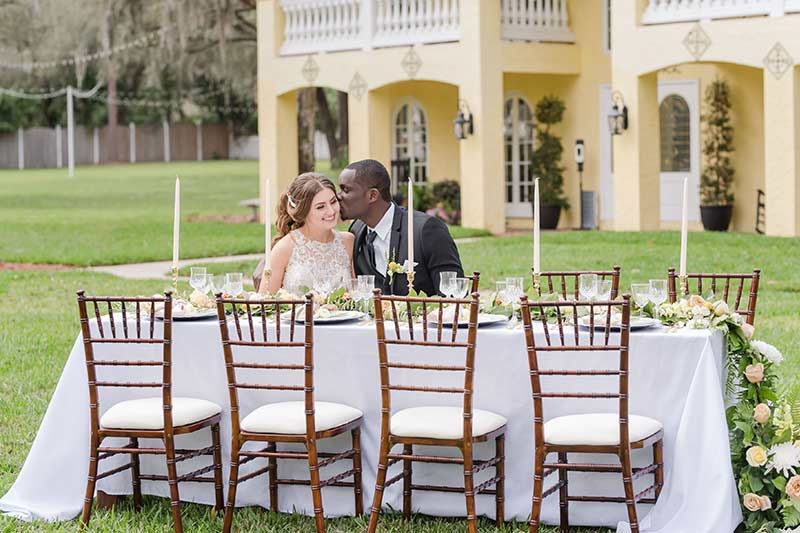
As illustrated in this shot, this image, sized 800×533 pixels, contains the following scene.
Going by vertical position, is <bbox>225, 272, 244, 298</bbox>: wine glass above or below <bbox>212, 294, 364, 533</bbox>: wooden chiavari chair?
above

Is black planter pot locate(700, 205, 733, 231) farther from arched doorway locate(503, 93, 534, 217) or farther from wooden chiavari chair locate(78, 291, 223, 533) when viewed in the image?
wooden chiavari chair locate(78, 291, 223, 533)

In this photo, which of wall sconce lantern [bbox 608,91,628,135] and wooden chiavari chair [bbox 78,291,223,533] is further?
wall sconce lantern [bbox 608,91,628,135]

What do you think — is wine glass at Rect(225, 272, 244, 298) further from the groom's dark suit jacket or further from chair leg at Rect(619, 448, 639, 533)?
chair leg at Rect(619, 448, 639, 533)

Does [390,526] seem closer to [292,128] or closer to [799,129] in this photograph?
[799,129]

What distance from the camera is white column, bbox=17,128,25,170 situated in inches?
2253

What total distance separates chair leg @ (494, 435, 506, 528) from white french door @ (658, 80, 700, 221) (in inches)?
624

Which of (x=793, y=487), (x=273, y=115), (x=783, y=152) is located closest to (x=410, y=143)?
(x=273, y=115)

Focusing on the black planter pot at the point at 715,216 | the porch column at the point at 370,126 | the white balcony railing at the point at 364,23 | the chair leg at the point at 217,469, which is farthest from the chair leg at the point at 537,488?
the porch column at the point at 370,126

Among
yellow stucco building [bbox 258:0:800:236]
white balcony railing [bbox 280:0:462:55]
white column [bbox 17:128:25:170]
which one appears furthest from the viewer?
white column [bbox 17:128:25:170]

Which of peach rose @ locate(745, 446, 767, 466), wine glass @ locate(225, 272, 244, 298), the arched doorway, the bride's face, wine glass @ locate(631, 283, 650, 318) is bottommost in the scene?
peach rose @ locate(745, 446, 767, 466)

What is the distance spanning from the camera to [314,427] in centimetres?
637

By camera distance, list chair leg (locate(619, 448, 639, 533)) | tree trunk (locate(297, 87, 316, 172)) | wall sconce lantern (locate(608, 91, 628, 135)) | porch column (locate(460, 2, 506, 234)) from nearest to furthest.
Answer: chair leg (locate(619, 448, 639, 533)), wall sconce lantern (locate(608, 91, 628, 135)), porch column (locate(460, 2, 506, 234)), tree trunk (locate(297, 87, 316, 172))

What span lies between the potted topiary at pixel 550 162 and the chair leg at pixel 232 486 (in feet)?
55.5

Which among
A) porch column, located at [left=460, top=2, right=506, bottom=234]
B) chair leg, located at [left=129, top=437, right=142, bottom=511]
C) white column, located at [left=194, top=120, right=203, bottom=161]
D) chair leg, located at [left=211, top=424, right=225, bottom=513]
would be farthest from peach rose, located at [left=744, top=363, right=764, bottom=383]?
white column, located at [left=194, top=120, right=203, bottom=161]
